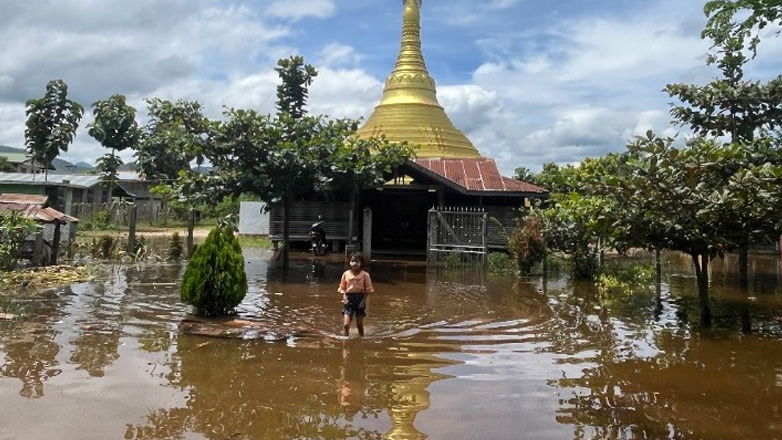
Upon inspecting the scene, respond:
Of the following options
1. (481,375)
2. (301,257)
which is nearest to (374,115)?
(301,257)

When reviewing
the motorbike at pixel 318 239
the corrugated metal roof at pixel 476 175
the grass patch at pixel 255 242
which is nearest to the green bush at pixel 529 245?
the corrugated metal roof at pixel 476 175

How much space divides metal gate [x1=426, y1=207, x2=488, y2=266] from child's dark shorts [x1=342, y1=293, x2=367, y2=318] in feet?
31.1

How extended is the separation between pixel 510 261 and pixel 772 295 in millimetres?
6346

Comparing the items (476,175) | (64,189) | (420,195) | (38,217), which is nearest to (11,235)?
(38,217)

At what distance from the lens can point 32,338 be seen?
281 inches

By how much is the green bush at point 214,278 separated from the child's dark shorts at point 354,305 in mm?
1836

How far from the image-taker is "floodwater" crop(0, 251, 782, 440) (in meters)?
4.52

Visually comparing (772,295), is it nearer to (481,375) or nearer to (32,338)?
(481,375)

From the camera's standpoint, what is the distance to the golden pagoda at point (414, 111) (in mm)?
24938

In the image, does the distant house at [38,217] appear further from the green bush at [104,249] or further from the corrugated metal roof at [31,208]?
the green bush at [104,249]

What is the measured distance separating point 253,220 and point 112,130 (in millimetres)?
13173

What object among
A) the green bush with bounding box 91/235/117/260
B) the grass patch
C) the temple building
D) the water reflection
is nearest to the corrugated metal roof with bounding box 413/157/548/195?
the temple building

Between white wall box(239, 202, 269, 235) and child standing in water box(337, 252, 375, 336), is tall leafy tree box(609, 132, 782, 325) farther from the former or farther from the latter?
white wall box(239, 202, 269, 235)

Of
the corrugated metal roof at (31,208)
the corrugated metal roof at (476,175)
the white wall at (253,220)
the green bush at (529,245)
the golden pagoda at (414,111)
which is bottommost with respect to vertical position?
the green bush at (529,245)
